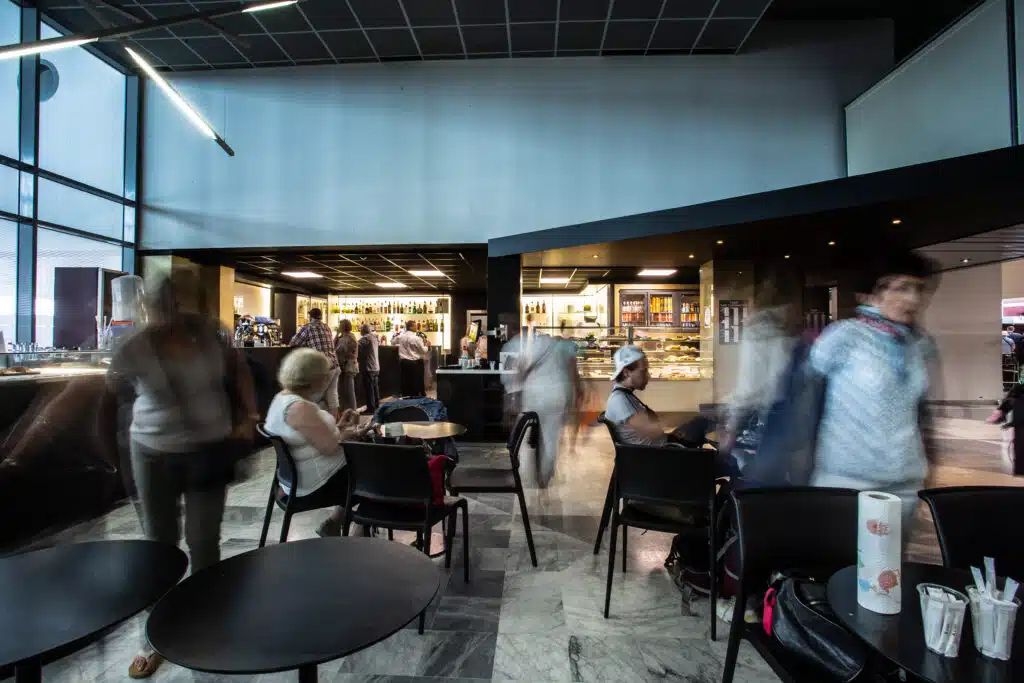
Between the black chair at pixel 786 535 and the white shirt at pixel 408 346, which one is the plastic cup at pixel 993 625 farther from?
the white shirt at pixel 408 346

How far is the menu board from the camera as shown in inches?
296

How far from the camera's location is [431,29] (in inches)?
264

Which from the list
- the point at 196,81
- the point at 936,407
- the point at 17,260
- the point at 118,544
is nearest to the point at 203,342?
the point at 118,544

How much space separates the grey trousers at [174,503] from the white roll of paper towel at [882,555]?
2.47 meters

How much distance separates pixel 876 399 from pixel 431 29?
278 inches

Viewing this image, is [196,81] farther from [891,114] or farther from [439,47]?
[891,114]

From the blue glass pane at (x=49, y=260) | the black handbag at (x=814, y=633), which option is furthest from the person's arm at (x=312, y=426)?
the blue glass pane at (x=49, y=260)

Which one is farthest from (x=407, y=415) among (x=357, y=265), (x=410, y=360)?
(x=410, y=360)

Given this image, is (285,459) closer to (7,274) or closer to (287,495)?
(287,495)

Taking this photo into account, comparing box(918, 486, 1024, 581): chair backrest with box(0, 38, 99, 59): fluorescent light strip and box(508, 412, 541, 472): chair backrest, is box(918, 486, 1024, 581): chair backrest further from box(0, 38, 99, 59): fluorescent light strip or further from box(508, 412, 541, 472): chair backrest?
box(0, 38, 99, 59): fluorescent light strip

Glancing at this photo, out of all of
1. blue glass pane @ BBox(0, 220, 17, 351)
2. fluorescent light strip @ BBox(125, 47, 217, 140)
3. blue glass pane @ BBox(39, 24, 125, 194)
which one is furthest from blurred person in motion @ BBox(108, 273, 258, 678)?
blue glass pane @ BBox(39, 24, 125, 194)

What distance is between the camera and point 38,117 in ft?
20.1

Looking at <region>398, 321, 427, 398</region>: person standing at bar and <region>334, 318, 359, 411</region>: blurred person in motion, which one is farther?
<region>398, 321, 427, 398</region>: person standing at bar

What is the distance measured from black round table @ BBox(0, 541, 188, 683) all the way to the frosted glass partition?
296 inches
